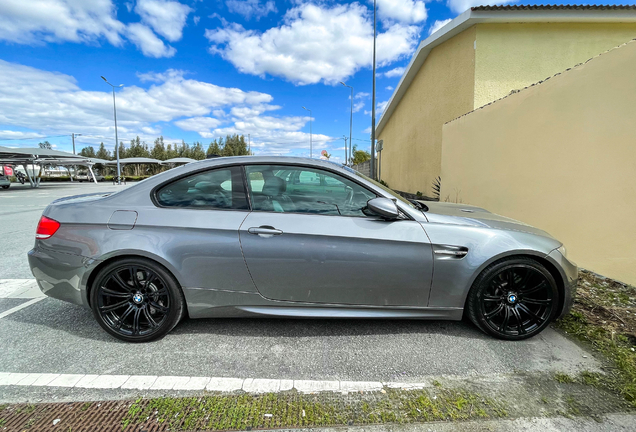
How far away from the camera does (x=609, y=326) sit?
9.18 feet

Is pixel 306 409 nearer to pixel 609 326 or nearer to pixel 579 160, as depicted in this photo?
pixel 609 326

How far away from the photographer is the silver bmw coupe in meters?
2.44

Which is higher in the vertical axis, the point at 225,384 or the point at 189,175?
the point at 189,175

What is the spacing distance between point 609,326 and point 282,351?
284cm

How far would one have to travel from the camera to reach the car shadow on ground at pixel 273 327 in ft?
8.87

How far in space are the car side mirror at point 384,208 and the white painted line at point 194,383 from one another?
115 cm

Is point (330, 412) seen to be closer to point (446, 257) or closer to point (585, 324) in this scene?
point (446, 257)

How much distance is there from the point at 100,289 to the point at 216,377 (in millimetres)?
1219

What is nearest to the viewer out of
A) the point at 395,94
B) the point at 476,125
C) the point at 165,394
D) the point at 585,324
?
the point at 165,394

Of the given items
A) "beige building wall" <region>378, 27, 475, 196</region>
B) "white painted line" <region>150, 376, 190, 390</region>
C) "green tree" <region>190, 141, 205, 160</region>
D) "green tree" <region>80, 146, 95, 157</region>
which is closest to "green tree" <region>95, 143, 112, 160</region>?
"green tree" <region>80, 146, 95, 157</region>

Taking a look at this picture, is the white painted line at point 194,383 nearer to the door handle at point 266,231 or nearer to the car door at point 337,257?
the car door at point 337,257

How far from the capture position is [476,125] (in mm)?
6777

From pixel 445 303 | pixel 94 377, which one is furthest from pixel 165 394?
pixel 445 303

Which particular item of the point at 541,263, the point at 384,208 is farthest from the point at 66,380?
the point at 541,263
